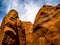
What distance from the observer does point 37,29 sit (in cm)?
3703

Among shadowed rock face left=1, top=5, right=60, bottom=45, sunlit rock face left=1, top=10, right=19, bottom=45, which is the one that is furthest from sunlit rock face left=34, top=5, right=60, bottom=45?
sunlit rock face left=1, top=10, right=19, bottom=45

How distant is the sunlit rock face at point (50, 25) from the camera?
33.8 meters

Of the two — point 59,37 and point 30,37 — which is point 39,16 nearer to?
point 30,37

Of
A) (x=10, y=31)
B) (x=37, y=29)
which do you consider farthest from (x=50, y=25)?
(x=10, y=31)

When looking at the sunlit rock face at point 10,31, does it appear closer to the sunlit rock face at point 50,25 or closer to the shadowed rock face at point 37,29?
the shadowed rock face at point 37,29

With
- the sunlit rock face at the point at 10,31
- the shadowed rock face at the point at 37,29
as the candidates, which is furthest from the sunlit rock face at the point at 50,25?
the sunlit rock face at the point at 10,31

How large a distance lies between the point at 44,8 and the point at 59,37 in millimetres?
9414

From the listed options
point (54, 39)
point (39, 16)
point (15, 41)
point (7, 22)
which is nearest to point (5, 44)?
point (15, 41)

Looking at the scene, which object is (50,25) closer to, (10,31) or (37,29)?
(37,29)

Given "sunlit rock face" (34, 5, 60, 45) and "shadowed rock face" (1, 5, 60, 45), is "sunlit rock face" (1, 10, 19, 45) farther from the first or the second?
"sunlit rock face" (34, 5, 60, 45)

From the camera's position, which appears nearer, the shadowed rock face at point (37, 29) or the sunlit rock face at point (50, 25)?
the sunlit rock face at point (50, 25)

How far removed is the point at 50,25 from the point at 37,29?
2.60 meters

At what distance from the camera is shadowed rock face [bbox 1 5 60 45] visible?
3444 cm

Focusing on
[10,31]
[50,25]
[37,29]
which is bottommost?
[10,31]
